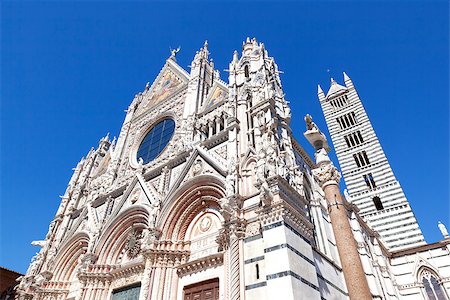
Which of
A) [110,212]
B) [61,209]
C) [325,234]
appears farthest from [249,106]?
[61,209]

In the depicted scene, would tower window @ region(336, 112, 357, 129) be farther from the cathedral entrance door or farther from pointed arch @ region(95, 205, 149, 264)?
the cathedral entrance door

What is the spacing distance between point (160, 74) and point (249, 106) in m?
12.8

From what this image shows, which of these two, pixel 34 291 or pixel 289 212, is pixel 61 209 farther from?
pixel 289 212

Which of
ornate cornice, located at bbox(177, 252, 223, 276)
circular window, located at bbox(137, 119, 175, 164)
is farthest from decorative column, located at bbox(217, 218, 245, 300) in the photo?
circular window, located at bbox(137, 119, 175, 164)

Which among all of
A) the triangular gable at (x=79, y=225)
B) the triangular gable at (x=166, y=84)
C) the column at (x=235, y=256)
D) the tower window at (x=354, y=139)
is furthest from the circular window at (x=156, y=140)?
the tower window at (x=354, y=139)

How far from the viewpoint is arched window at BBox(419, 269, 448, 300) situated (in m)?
17.5

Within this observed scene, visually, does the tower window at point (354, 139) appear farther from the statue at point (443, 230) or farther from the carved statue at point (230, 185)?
the carved statue at point (230, 185)

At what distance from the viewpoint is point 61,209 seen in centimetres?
1944

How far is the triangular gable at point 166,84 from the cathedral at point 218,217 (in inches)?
4.3

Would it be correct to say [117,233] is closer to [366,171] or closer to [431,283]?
[431,283]

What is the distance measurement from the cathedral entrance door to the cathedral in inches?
1.7

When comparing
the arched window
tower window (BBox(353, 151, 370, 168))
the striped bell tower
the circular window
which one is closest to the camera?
the arched window

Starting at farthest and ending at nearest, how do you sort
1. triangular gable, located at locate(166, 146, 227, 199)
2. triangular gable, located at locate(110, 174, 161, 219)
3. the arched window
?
the arched window → triangular gable, located at locate(110, 174, 161, 219) → triangular gable, located at locate(166, 146, 227, 199)

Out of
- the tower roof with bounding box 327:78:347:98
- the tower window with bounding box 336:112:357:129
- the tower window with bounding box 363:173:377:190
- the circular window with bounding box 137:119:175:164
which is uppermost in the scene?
the tower roof with bounding box 327:78:347:98
